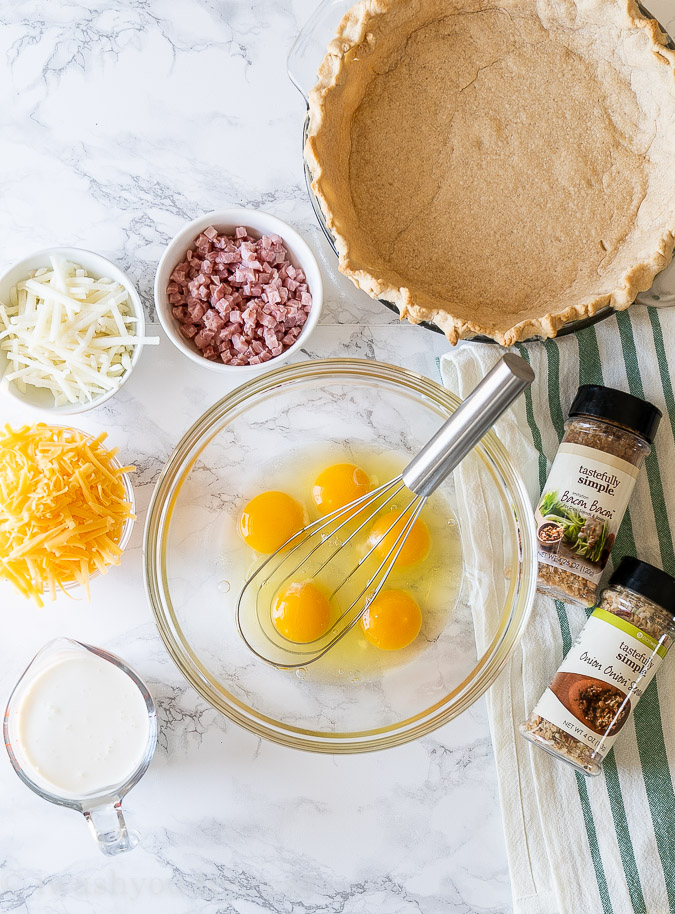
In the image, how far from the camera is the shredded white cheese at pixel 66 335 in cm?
130

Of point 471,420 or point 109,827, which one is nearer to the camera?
point 471,420

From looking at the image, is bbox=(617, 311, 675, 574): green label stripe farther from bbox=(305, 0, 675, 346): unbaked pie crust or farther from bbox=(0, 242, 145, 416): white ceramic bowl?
bbox=(0, 242, 145, 416): white ceramic bowl

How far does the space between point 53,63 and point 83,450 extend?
73 cm

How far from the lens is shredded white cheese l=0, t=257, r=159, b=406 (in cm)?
130

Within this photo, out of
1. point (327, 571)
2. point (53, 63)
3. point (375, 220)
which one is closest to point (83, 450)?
point (327, 571)

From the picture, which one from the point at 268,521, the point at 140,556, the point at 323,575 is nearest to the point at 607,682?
the point at 323,575

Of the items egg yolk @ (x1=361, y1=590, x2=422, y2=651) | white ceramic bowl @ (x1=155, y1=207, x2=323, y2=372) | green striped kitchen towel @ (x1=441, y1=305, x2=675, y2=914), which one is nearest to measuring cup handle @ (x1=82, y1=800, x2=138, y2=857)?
egg yolk @ (x1=361, y1=590, x2=422, y2=651)

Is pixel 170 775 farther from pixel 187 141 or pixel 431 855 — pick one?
pixel 187 141

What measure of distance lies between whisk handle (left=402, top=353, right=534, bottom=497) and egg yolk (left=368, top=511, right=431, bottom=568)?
9.6 inches

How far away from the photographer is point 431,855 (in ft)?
4.66

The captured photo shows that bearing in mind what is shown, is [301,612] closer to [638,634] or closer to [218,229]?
[638,634]

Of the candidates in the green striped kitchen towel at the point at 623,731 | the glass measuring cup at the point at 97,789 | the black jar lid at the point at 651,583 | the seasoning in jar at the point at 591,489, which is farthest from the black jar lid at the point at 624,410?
the glass measuring cup at the point at 97,789

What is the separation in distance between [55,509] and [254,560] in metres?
0.34

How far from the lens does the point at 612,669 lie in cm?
128
